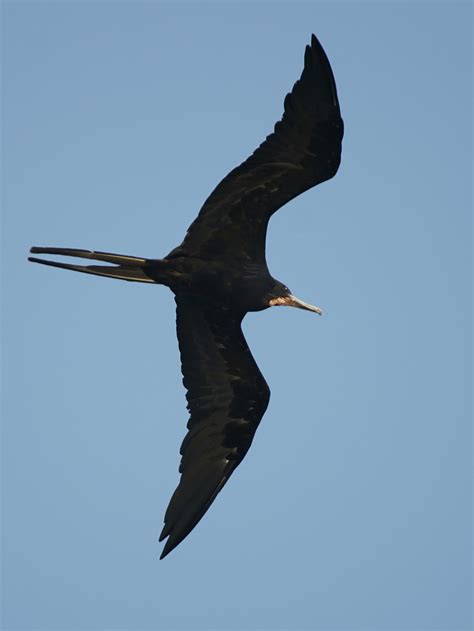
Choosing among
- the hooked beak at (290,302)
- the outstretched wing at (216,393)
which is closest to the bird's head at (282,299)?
the hooked beak at (290,302)

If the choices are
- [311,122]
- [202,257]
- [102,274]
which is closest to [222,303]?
[202,257]

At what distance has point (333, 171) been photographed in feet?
34.3

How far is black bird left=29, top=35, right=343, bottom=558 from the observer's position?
10.3 metres

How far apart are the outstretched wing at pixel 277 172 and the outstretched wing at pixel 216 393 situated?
77 centimetres

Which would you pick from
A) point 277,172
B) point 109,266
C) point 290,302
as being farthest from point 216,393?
point 277,172

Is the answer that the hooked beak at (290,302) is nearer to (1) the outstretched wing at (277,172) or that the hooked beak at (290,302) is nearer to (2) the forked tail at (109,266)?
(1) the outstretched wing at (277,172)

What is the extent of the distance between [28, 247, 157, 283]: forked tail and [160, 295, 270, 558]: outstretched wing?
30.1 inches

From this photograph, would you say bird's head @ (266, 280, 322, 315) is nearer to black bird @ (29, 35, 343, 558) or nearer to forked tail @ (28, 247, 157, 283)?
black bird @ (29, 35, 343, 558)

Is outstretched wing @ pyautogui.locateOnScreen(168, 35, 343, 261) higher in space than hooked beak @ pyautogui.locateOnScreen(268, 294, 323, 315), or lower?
higher

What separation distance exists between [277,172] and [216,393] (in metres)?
2.35

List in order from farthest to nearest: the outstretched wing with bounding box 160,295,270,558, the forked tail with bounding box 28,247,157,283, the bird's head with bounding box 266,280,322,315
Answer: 1. the outstretched wing with bounding box 160,295,270,558
2. the bird's head with bounding box 266,280,322,315
3. the forked tail with bounding box 28,247,157,283

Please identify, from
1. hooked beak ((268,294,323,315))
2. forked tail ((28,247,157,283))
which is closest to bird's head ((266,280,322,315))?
hooked beak ((268,294,323,315))

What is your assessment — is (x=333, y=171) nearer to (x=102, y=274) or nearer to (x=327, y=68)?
(x=327, y=68)

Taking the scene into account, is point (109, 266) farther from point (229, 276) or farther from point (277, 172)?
point (277, 172)
